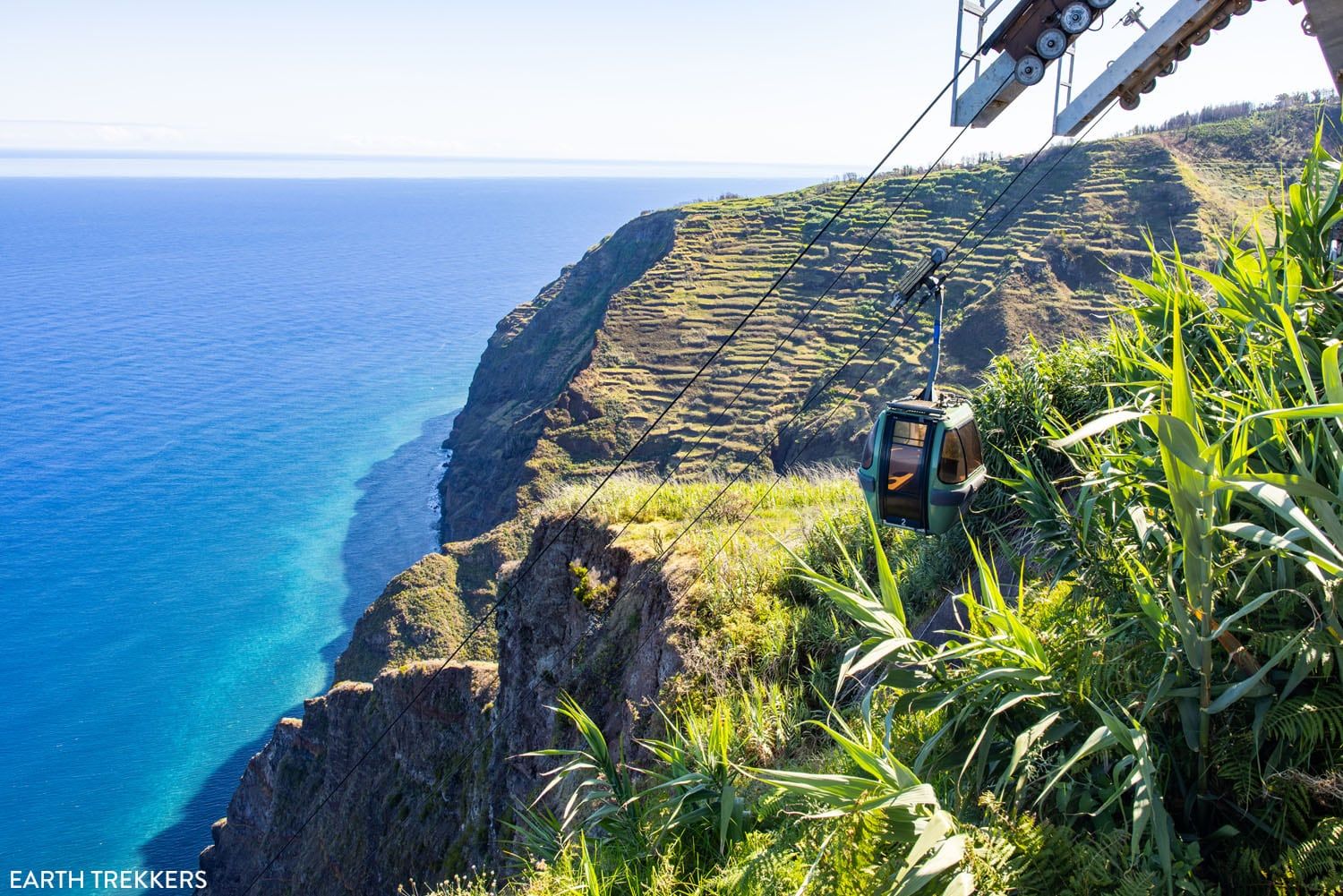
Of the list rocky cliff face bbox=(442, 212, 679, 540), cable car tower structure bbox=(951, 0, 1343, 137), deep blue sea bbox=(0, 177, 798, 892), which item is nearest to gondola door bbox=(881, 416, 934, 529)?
cable car tower structure bbox=(951, 0, 1343, 137)

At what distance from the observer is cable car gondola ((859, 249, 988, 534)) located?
20.9ft

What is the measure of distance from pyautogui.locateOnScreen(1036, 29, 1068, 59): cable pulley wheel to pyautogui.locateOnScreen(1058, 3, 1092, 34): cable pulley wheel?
58 millimetres

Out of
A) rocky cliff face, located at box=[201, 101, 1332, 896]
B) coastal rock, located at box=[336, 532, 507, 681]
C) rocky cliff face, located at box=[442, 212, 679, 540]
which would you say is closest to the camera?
rocky cliff face, located at box=[201, 101, 1332, 896]

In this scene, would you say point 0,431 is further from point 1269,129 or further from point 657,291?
point 1269,129

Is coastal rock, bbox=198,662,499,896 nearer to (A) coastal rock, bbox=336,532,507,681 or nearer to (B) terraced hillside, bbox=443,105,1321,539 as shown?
(A) coastal rock, bbox=336,532,507,681

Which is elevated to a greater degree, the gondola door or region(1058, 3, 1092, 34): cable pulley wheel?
region(1058, 3, 1092, 34): cable pulley wheel

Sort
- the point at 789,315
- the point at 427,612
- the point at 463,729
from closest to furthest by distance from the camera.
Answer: the point at 463,729, the point at 427,612, the point at 789,315

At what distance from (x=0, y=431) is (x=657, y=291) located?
232 ft

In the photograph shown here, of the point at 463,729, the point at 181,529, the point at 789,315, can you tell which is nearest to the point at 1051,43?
the point at 463,729

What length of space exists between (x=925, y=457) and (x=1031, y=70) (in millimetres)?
3120

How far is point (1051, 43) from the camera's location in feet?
21.2

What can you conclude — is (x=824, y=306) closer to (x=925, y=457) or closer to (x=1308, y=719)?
(x=925, y=457)

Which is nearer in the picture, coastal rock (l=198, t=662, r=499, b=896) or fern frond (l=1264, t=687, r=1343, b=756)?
fern frond (l=1264, t=687, r=1343, b=756)

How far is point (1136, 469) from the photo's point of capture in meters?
4.01
